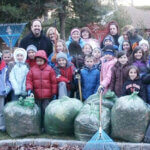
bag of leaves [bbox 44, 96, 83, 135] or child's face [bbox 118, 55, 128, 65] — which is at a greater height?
child's face [bbox 118, 55, 128, 65]

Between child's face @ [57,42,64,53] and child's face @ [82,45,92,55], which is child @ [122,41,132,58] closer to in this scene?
child's face @ [82,45,92,55]

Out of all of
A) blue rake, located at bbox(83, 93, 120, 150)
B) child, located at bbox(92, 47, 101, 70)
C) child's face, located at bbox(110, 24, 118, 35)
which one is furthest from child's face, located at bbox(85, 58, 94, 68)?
blue rake, located at bbox(83, 93, 120, 150)

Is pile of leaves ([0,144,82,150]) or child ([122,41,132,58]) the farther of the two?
child ([122,41,132,58])

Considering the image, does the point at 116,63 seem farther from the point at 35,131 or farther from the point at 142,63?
the point at 35,131

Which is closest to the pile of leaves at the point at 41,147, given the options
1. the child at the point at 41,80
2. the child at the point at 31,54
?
the child at the point at 41,80

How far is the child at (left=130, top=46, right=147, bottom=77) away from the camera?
5136 millimetres

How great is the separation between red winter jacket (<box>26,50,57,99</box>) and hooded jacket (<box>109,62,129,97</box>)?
0.99 meters

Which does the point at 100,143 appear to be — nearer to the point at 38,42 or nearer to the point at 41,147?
the point at 41,147

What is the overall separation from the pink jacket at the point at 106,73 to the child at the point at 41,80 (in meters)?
0.85

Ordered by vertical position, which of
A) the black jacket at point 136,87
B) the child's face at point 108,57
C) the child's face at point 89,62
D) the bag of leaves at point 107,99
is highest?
the child's face at point 108,57

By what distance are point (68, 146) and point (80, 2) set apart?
10.4 m

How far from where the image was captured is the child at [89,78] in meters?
5.33

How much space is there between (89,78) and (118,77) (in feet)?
1.77

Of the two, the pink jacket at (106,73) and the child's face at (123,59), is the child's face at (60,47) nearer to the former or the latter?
the pink jacket at (106,73)
